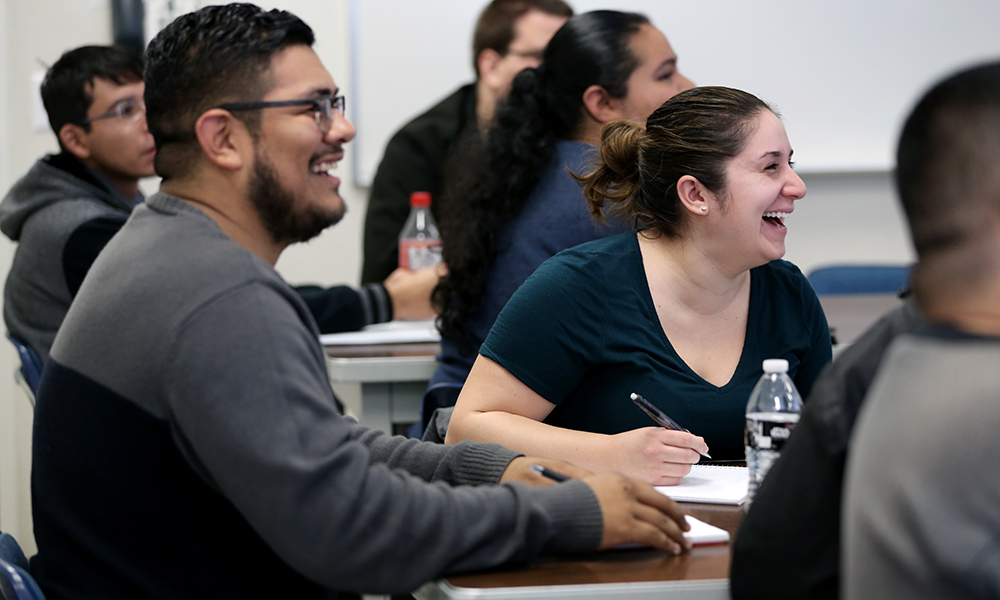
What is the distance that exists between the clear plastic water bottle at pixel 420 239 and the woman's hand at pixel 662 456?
171 cm

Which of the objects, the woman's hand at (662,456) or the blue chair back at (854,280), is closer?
the woman's hand at (662,456)

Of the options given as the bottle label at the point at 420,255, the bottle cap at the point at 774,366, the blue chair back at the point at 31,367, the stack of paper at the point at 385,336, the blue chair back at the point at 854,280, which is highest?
the bottle cap at the point at 774,366

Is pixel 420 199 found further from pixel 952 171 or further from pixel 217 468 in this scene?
pixel 952 171

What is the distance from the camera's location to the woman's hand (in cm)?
129

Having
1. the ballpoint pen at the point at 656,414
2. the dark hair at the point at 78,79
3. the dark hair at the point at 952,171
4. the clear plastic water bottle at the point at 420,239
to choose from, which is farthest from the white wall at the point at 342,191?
the dark hair at the point at 952,171

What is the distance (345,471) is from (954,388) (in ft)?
1.90

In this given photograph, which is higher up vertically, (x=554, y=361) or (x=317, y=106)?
(x=317, y=106)

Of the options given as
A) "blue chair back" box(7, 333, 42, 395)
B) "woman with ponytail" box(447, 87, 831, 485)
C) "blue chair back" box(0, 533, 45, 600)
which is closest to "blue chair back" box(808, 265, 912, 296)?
"woman with ponytail" box(447, 87, 831, 485)

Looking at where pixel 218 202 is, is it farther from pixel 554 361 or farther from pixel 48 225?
pixel 48 225

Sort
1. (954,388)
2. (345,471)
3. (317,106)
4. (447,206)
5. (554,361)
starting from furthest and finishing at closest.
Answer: (447,206) < (554,361) < (317,106) < (345,471) < (954,388)

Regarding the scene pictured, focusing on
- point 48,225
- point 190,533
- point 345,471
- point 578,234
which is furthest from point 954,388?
point 48,225

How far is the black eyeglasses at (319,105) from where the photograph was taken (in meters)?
1.19

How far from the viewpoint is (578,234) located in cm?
196

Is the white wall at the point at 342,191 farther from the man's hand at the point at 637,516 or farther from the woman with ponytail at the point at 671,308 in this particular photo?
the man's hand at the point at 637,516
